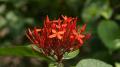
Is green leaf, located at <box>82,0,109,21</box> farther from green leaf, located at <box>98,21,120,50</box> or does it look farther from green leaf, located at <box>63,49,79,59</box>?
green leaf, located at <box>63,49,79,59</box>

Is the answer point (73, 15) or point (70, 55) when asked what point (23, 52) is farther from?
point (73, 15)

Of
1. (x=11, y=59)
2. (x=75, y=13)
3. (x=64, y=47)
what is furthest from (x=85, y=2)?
(x=64, y=47)

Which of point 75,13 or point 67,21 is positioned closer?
point 67,21

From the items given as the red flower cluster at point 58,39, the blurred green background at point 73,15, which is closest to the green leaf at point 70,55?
the red flower cluster at point 58,39

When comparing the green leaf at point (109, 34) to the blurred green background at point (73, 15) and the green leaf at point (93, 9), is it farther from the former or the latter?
the green leaf at point (93, 9)

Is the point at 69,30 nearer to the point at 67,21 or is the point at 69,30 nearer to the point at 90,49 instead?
the point at 67,21

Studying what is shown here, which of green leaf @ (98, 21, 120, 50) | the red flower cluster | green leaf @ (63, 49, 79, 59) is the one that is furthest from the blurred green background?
the red flower cluster

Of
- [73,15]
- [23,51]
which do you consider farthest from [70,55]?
[73,15]

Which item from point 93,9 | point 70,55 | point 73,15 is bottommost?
point 73,15
